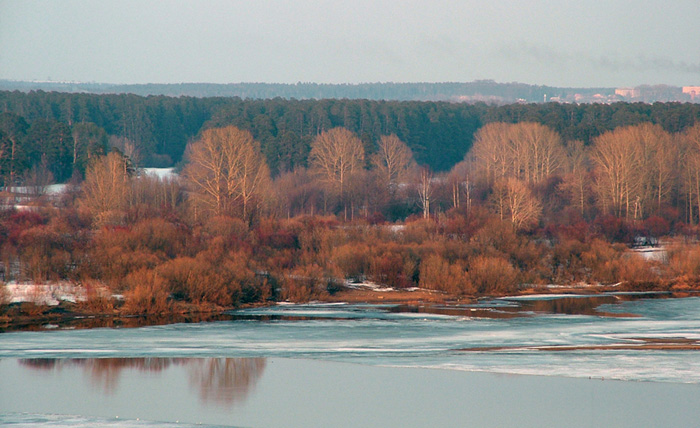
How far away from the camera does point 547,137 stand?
77750mm

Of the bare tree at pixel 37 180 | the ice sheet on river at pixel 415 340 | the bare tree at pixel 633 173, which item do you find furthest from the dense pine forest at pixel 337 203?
the ice sheet on river at pixel 415 340

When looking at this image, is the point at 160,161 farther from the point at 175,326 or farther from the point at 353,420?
the point at 353,420

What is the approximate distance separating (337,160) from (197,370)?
5492 centimetres

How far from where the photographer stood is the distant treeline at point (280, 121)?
3273 inches

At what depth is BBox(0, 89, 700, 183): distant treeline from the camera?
8312 centimetres

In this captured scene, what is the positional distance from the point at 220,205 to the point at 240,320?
23861mm

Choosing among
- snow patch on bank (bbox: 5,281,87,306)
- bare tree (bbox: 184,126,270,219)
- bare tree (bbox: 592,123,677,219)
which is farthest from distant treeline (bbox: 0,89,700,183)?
snow patch on bank (bbox: 5,281,87,306)

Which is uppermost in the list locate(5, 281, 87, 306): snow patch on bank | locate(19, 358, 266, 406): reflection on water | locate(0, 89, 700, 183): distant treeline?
locate(0, 89, 700, 183): distant treeline

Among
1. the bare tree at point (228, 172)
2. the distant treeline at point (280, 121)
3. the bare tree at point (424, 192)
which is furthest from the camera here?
the distant treeline at point (280, 121)

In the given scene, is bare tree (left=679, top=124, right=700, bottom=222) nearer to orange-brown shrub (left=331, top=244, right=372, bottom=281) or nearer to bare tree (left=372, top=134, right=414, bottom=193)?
bare tree (left=372, top=134, right=414, bottom=193)

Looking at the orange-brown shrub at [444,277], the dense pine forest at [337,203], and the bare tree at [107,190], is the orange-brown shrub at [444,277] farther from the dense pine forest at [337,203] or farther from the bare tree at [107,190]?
the bare tree at [107,190]

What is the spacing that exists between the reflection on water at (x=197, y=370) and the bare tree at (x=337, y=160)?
50.1 m

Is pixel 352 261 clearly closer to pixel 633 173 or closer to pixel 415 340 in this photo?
pixel 415 340

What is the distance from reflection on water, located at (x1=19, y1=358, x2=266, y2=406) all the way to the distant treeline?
205 ft
